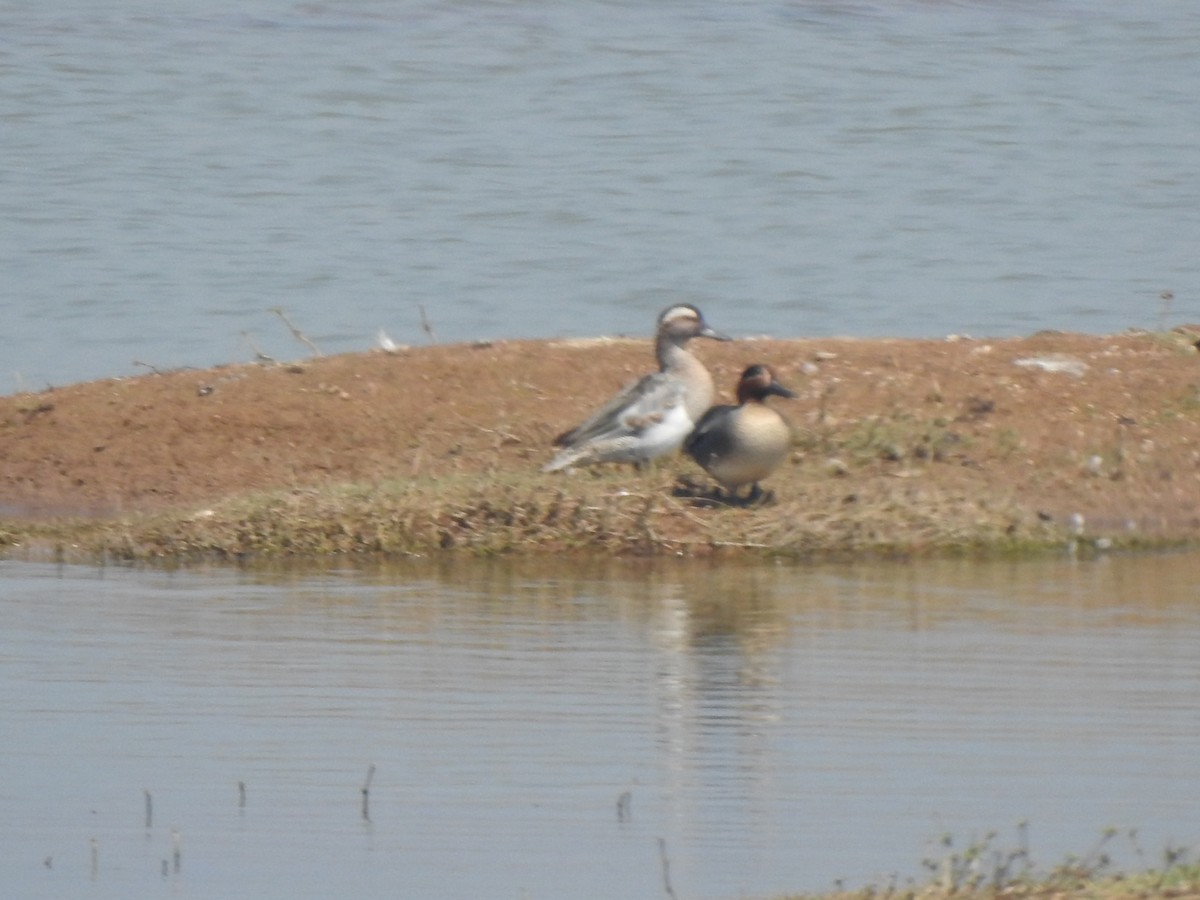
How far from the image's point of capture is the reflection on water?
6758mm

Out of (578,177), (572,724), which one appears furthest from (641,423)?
(578,177)

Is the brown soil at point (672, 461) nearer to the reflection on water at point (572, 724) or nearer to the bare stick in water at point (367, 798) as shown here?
the reflection on water at point (572, 724)

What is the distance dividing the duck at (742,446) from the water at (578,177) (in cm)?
457

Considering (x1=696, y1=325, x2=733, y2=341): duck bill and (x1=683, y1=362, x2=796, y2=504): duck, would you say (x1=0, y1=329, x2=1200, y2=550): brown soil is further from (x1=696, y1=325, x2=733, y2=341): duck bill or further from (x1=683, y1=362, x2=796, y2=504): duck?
(x1=696, y1=325, x2=733, y2=341): duck bill

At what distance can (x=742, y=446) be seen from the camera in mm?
12078

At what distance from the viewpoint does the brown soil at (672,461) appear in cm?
1282

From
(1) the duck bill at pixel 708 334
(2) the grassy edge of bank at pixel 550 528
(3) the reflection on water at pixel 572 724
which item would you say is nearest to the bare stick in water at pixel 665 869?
(3) the reflection on water at pixel 572 724

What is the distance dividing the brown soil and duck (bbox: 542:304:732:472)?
0.39 ft

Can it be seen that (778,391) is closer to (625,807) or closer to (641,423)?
(641,423)

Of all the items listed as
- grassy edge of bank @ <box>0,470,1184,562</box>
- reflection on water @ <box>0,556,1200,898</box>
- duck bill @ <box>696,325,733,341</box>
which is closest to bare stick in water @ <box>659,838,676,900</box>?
reflection on water @ <box>0,556,1200,898</box>

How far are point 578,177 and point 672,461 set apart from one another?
41.2 ft

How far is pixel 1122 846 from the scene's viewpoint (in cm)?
676

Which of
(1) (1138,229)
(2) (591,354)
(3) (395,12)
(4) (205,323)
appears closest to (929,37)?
(3) (395,12)

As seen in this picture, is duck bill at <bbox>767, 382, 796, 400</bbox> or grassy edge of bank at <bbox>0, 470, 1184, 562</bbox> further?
duck bill at <bbox>767, 382, 796, 400</bbox>
